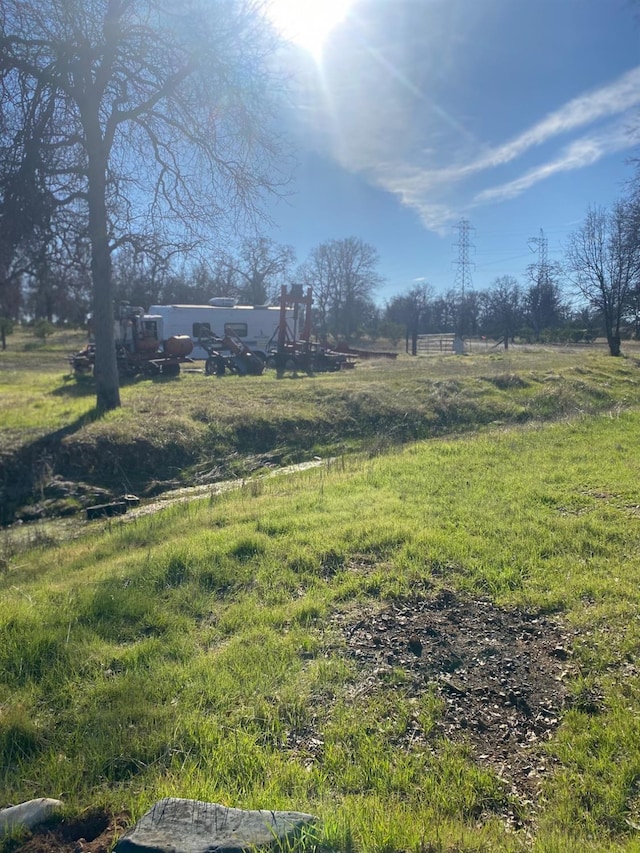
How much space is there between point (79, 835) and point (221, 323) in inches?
1145

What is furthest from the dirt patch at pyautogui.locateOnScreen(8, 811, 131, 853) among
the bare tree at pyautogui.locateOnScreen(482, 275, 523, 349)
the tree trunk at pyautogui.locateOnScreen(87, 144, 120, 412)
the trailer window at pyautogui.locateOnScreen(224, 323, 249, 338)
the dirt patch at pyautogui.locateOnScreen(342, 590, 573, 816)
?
the bare tree at pyautogui.locateOnScreen(482, 275, 523, 349)

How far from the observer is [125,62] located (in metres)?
12.2

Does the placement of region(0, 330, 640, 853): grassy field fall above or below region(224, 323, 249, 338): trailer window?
below

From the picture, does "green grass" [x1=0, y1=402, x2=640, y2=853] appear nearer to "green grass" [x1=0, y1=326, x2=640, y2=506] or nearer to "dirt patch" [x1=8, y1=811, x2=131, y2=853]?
"dirt patch" [x1=8, y1=811, x2=131, y2=853]

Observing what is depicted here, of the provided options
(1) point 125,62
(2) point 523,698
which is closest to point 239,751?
(2) point 523,698

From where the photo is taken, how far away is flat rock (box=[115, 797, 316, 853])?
208 centimetres

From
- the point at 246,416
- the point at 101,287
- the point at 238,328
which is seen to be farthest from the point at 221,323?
the point at 246,416

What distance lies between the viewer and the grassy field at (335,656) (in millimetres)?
2502

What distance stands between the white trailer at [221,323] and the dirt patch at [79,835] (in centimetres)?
2631

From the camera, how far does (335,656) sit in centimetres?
366

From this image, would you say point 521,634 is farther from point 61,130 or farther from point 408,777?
point 61,130

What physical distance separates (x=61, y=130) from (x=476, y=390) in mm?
13292

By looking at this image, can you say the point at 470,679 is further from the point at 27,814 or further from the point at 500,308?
the point at 500,308

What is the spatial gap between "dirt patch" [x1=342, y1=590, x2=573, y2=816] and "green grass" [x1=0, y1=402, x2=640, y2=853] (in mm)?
95
